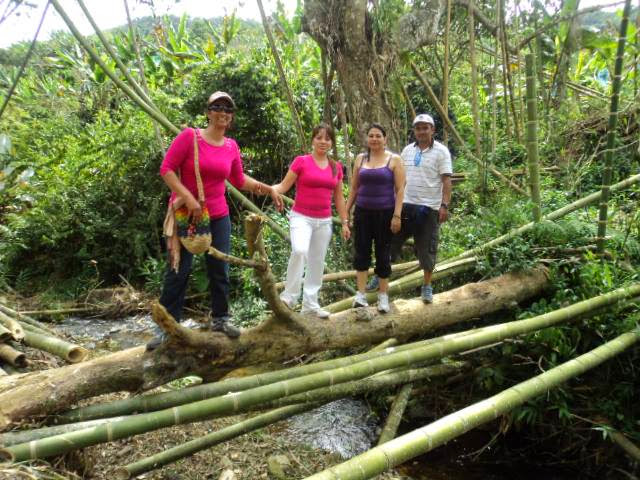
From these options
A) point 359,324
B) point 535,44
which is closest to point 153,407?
point 359,324

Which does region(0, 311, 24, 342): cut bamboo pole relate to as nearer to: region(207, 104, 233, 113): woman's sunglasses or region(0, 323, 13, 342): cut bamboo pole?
region(0, 323, 13, 342): cut bamboo pole

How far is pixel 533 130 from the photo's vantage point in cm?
439

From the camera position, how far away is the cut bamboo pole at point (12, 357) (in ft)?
11.3

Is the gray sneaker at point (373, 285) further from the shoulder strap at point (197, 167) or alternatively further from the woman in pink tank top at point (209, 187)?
the shoulder strap at point (197, 167)

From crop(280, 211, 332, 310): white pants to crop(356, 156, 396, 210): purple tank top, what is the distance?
0.35 meters

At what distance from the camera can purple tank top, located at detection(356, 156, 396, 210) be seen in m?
3.69

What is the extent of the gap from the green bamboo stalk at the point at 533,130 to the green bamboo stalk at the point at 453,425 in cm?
153

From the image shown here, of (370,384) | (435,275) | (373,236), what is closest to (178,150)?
(373,236)

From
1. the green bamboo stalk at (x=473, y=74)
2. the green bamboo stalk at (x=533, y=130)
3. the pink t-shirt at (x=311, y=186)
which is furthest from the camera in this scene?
the green bamboo stalk at (x=473, y=74)

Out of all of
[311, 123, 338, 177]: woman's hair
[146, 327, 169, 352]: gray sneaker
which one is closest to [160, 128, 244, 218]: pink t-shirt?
[311, 123, 338, 177]: woman's hair

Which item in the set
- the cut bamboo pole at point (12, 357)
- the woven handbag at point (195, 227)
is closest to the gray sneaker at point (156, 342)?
the woven handbag at point (195, 227)

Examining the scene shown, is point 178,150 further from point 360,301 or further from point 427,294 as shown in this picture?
point 427,294

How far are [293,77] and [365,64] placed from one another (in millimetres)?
3788

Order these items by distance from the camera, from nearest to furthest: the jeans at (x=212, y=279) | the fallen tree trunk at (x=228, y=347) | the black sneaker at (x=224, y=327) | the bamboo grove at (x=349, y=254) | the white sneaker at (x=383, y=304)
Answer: the fallen tree trunk at (x=228, y=347) → the bamboo grove at (x=349, y=254) → the jeans at (x=212, y=279) → the black sneaker at (x=224, y=327) → the white sneaker at (x=383, y=304)
